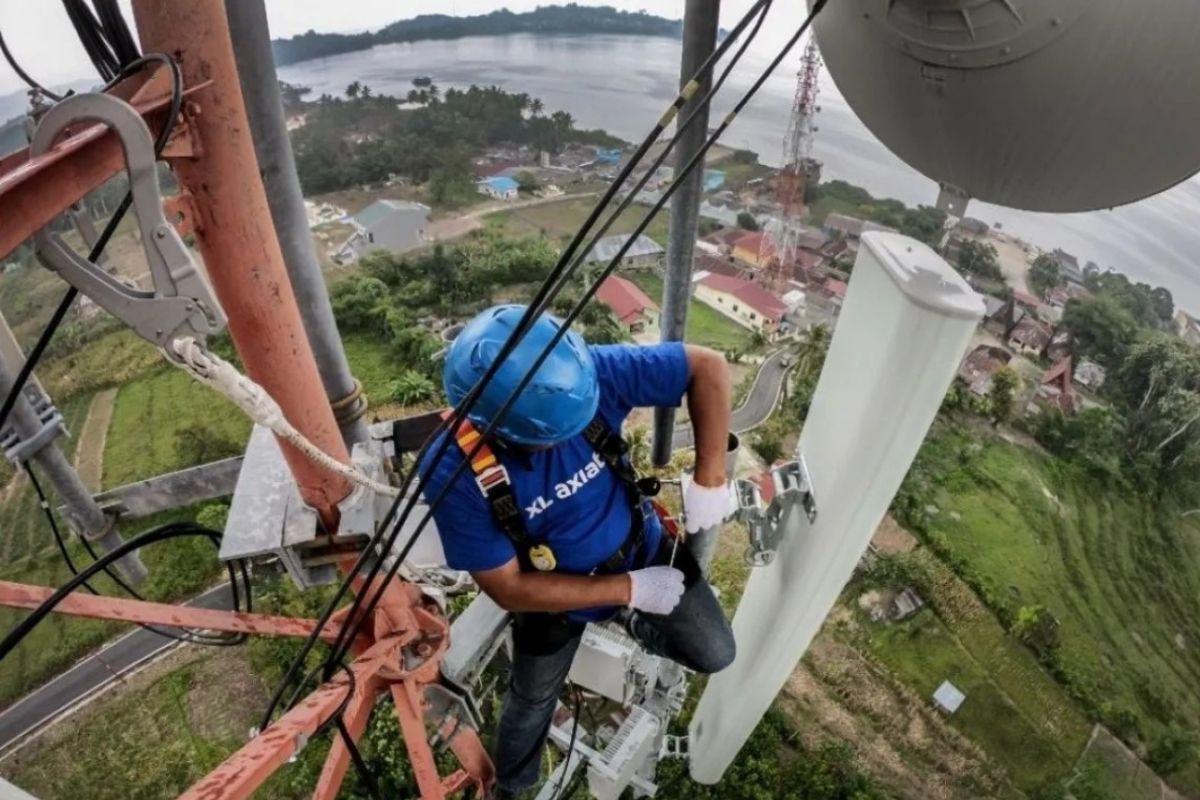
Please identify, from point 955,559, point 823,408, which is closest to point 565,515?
point 823,408

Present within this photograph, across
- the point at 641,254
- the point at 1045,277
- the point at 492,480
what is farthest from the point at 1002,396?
the point at 492,480

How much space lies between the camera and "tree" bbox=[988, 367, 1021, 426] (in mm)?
15547

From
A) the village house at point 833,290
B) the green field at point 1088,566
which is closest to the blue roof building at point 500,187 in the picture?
the village house at point 833,290

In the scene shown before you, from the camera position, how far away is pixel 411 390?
13.7 meters

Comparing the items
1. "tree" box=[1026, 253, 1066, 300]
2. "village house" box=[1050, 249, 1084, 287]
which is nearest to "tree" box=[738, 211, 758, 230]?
"tree" box=[1026, 253, 1066, 300]

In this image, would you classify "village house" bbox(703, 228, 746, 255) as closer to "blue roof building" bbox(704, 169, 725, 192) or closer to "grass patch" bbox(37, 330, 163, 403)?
"blue roof building" bbox(704, 169, 725, 192)

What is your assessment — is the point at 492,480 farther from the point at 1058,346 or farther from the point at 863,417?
the point at 1058,346

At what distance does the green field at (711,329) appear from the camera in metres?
18.5

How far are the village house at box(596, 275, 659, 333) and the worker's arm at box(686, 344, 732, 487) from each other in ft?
48.1

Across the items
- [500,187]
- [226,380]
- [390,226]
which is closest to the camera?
[226,380]

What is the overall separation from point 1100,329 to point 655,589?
2398 centimetres

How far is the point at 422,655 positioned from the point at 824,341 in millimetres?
13536

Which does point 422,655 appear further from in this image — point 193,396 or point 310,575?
point 193,396

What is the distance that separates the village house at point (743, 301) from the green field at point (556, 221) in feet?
16.7
